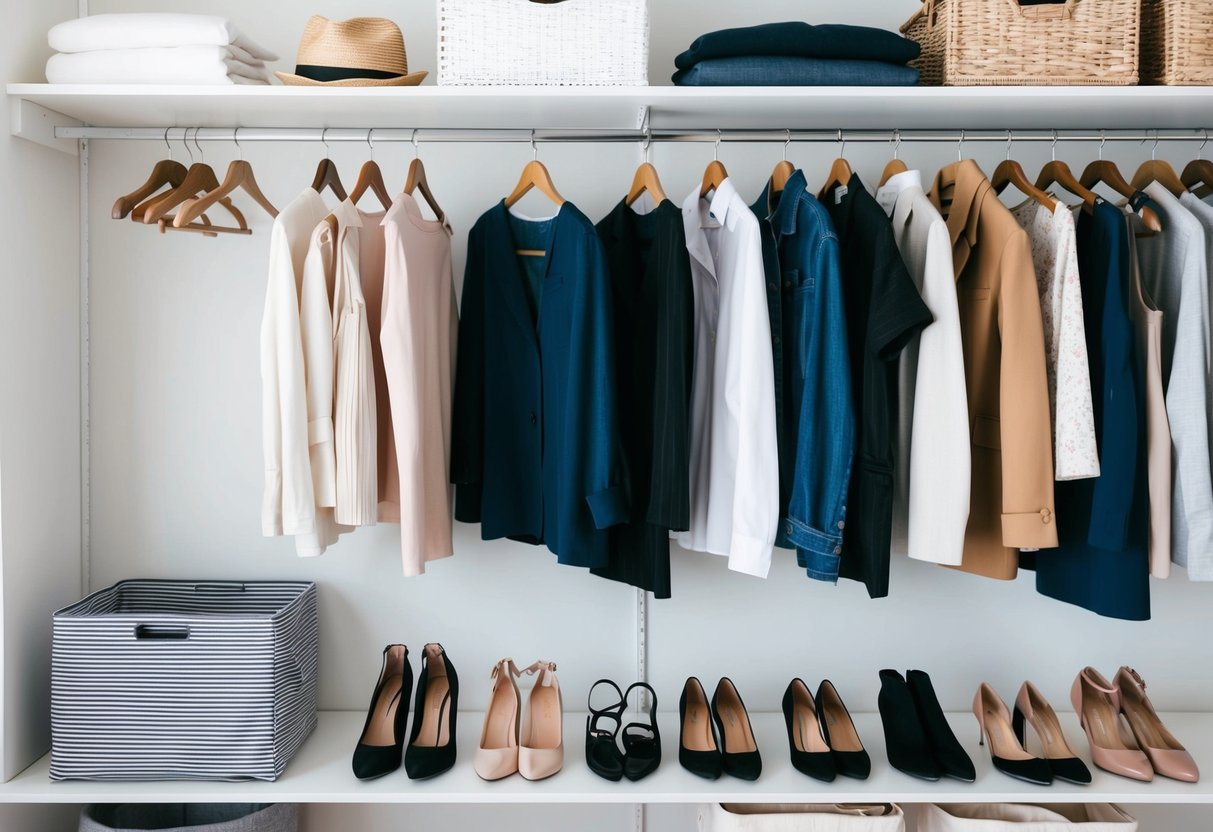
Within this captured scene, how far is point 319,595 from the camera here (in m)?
2.23

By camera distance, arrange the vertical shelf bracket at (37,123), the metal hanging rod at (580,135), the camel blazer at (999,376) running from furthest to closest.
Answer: the metal hanging rod at (580,135)
the vertical shelf bracket at (37,123)
the camel blazer at (999,376)

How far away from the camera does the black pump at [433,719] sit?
1841 millimetres

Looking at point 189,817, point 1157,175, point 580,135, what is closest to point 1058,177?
point 1157,175

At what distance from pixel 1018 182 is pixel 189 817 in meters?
2.53

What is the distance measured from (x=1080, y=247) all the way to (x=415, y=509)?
5.12 ft

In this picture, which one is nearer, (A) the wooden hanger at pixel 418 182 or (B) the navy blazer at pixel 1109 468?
(B) the navy blazer at pixel 1109 468

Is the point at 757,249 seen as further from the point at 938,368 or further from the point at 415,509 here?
the point at 415,509

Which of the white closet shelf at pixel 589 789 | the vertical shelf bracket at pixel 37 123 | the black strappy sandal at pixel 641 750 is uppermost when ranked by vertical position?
the vertical shelf bracket at pixel 37 123

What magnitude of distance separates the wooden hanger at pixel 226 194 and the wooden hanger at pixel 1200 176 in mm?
2146

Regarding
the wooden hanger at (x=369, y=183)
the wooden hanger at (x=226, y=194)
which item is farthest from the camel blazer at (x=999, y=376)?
the wooden hanger at (x=226, y=194)

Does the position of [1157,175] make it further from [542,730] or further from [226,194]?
[226,194]

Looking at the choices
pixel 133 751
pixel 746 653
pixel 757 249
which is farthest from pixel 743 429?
pixel 133 751

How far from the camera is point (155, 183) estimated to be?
6.30 feet

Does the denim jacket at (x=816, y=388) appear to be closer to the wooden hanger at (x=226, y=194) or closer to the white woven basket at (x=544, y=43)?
the white woven basket at (x=544, y=43)
